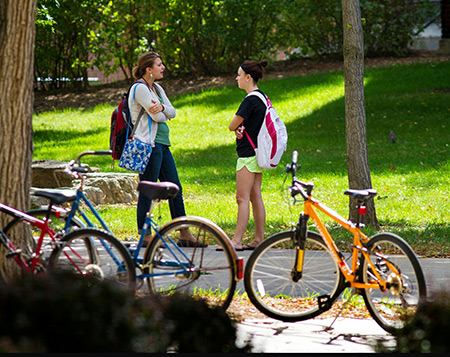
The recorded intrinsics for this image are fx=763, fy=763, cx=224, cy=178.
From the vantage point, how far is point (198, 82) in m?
23.2

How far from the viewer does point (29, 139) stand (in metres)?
5.11

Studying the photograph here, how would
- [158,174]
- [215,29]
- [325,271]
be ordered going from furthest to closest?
[215,29] < [158,174] < [325,271]

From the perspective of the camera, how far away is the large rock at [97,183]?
10547mm

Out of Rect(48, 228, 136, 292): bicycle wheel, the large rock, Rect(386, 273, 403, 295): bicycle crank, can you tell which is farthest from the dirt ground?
Rect(386, 273, 403, 295): bicycle crank

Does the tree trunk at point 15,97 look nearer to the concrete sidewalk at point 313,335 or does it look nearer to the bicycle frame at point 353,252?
the concrete sidewalk at point 313,335

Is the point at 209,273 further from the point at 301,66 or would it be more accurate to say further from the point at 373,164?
the point at 301,66

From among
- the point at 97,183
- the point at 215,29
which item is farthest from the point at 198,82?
the point at 97,183

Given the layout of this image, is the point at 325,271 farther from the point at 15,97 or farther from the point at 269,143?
the point at 15,97

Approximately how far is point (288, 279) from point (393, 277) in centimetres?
87

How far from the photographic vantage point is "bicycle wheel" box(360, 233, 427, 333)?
15.6 feet

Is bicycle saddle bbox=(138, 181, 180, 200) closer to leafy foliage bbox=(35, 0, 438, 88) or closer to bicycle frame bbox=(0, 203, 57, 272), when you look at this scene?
bicycle frame bbox=(0, 203, 57, 272)

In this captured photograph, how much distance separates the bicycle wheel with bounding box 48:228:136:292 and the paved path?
817mm

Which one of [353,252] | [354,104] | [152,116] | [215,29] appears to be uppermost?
[215,29]

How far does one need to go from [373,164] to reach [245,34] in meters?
9.46
